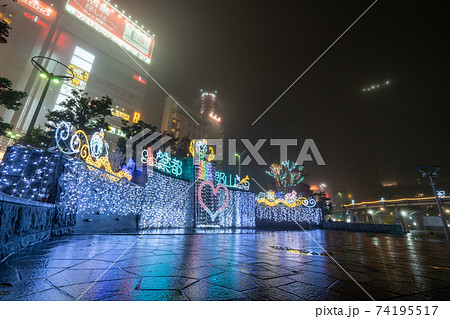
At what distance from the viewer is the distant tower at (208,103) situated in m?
72.3

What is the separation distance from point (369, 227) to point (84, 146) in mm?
27274

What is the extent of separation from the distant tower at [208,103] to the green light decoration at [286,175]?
43998mm

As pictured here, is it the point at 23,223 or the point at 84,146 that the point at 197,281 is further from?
the point at 84,146

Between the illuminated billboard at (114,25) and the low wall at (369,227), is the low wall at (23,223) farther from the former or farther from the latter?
the illuminated billboard at (114,25)

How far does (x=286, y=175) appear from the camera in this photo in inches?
1329

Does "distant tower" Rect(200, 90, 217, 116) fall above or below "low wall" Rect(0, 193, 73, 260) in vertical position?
above

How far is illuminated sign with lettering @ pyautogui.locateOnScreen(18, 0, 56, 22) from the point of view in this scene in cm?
4688

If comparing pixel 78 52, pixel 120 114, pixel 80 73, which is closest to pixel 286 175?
pixel 120 114

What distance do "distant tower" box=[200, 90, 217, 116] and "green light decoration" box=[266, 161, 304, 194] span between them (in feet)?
144

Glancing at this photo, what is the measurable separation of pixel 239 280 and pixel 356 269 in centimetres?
208

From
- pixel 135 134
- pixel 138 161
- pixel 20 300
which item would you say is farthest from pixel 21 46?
pixel 20 300

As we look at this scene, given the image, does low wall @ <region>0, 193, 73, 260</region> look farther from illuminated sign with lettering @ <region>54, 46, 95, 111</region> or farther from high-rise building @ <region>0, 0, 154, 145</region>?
illuminated sign with lettering @ <region>54, 46, 95, 111</region>

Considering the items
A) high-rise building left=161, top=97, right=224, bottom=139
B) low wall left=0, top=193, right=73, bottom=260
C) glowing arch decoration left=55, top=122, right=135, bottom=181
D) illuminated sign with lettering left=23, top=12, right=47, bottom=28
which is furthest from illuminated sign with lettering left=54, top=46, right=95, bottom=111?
low wall left=0, top=193, right=73, bottom=260

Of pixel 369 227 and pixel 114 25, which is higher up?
pixel 114 25
